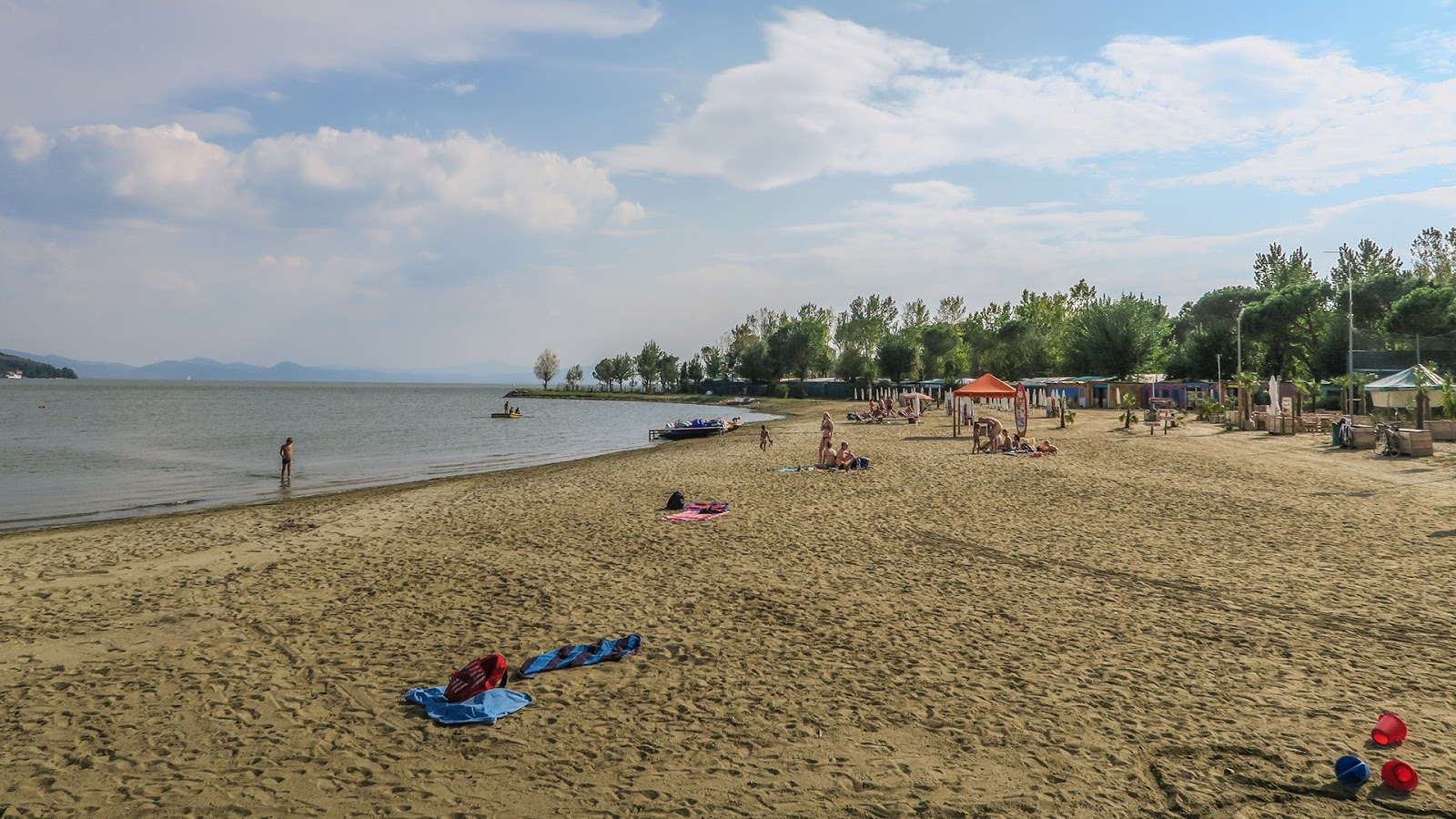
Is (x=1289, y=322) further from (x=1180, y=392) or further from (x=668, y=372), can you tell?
(x=668, y=372)

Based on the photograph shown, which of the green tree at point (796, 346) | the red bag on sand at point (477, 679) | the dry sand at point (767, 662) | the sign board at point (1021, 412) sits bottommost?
the dry sand at point (767, 662)

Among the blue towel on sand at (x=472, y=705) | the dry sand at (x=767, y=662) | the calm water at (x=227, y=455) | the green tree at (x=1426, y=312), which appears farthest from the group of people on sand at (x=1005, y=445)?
the green tree at (x=1426, y=312)

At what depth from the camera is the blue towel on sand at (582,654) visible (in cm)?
674

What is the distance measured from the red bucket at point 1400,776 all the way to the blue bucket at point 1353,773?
0.30 ft

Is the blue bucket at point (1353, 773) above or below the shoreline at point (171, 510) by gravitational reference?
above

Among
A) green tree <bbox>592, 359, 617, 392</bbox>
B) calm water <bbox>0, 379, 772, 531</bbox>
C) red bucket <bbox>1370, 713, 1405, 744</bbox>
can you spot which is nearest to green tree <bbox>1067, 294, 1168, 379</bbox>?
calm water <bbox>0, 379, 772, 531</bbox>

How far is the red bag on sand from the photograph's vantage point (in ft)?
19.9

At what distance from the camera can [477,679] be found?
6.16 m

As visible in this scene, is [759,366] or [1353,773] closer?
[1353,773]

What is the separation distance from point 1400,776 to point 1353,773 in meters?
0.22

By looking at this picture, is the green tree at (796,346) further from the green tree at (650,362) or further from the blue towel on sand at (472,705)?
the blue towel on sand at (472,705)

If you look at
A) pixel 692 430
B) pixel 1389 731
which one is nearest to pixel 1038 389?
pixel 692 430

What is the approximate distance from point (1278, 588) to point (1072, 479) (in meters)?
8.88

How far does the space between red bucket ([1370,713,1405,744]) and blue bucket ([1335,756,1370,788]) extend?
507 mm
